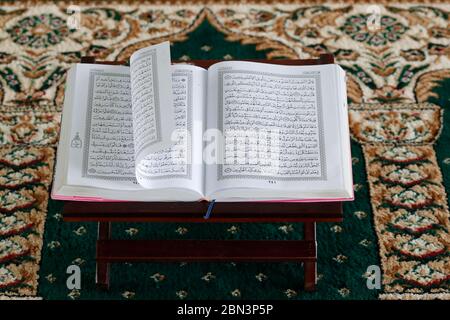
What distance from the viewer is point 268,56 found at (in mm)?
2035

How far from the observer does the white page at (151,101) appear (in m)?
1.25

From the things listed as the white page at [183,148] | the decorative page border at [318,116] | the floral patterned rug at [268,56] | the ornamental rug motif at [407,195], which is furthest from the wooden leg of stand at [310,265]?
the white page at [183,148]

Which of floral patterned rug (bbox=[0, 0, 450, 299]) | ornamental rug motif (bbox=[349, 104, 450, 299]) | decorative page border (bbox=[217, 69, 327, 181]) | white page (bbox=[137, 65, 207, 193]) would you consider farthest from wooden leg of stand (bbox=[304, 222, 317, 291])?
white page (bbox=[137, 65, 207, 193])

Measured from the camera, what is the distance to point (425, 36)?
2084 mm

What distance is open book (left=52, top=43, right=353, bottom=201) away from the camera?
1264mm

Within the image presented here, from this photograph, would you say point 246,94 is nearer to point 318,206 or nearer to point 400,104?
point 318,206

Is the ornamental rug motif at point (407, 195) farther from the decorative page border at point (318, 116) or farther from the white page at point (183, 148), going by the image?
the white page at point (183, 148)

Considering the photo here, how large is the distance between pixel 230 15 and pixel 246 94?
83cm

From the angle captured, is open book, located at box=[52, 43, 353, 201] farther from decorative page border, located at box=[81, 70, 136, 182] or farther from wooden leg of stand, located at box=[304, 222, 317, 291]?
wooden leg of stand, located at box=[304, 222, 317, 291]

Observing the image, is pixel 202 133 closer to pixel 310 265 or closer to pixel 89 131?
pixel 89 131

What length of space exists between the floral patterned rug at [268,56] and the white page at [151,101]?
1.55 feet

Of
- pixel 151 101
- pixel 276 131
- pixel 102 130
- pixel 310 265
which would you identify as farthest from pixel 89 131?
pixel 310 265

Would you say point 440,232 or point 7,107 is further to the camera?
point 7,107
